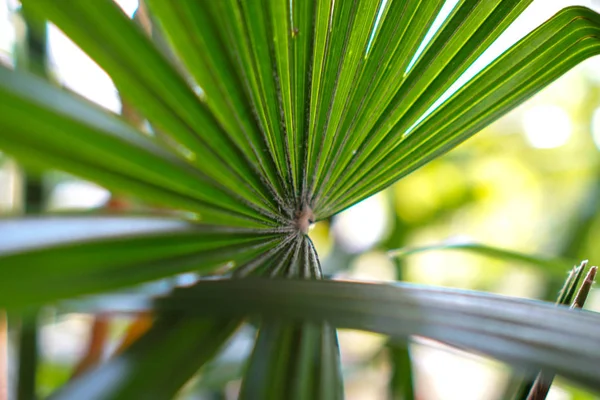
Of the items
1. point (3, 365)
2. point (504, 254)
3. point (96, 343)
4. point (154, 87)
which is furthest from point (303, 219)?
point (3, 365)

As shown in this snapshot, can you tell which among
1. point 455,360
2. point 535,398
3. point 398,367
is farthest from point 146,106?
point 455,360

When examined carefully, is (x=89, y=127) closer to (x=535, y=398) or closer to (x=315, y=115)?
(x=315, y=115)

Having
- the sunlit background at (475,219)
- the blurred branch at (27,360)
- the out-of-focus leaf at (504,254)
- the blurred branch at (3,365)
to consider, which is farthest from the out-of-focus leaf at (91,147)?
the blurred branch at (3,365)

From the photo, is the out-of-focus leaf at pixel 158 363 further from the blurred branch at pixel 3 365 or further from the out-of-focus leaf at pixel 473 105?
the blurred branch at pixel 3 365

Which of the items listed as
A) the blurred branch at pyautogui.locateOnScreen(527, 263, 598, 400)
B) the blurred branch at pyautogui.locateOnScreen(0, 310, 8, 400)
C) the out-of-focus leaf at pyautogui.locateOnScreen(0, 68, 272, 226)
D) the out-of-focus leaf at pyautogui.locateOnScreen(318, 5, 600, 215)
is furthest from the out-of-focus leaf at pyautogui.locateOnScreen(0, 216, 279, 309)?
the blurred branch at pyautogui.locateOnScreen(0, 310, 8, 400)

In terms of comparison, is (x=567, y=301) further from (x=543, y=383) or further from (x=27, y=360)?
(x=27, y=360)

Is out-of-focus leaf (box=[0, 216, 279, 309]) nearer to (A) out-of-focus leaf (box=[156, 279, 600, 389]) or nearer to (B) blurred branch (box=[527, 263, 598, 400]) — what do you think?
(A) out-of-focus leaf (box=[156, 279, 600, 389])
